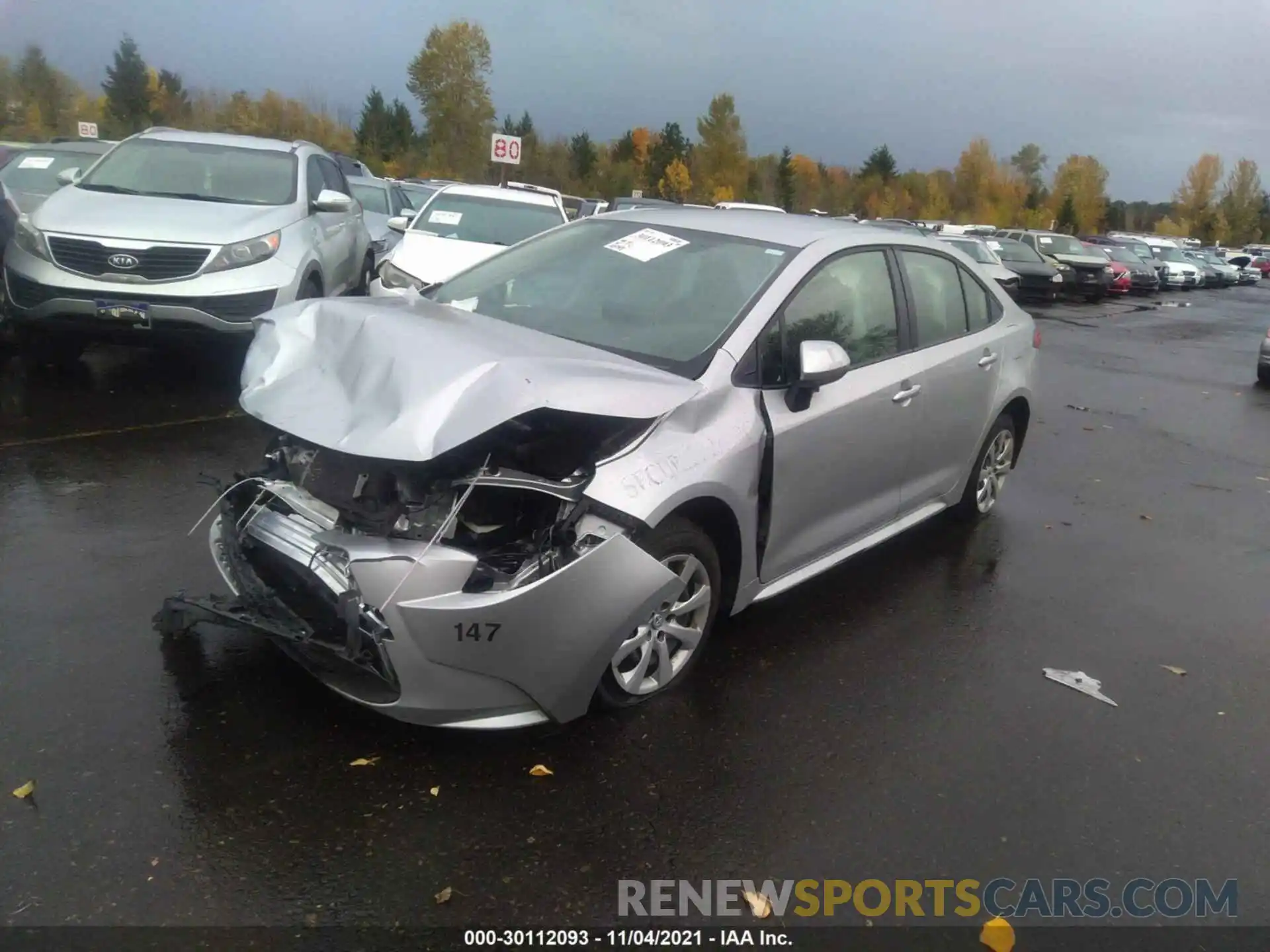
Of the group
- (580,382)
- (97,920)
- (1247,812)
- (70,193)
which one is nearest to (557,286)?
(580,382)

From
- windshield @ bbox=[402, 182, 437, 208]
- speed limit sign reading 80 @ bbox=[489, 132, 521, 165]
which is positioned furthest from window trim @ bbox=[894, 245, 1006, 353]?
speed limit sign reading 80 @ bbox=[489, 132, 521, 165]

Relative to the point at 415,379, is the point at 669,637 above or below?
below

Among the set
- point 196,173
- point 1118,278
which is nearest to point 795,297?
point 196,173

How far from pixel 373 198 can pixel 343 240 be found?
703 cm

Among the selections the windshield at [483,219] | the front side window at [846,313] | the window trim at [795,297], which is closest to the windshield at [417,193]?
the windshield at [483,219]

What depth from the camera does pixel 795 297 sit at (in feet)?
14.4

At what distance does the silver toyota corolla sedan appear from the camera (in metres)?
3.23

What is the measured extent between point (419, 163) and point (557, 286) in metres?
51.5

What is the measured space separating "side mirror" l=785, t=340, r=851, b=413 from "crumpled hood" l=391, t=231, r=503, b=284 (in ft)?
18.4

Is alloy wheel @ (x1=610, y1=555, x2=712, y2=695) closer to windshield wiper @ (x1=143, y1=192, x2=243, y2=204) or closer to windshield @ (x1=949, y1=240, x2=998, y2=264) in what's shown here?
windshield wiper @ (x1=143, y1=192, x2=243, y2=204)

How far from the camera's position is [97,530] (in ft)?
16.4

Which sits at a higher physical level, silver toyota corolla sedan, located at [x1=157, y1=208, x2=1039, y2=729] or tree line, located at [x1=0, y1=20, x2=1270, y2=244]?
tree line, located at [x1=0, y1=20, x2=1270, y2=244]

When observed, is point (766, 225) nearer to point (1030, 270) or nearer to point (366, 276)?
point (366, 276)

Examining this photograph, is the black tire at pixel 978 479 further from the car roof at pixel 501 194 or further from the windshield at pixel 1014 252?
the windshield at pixel 1014 252
